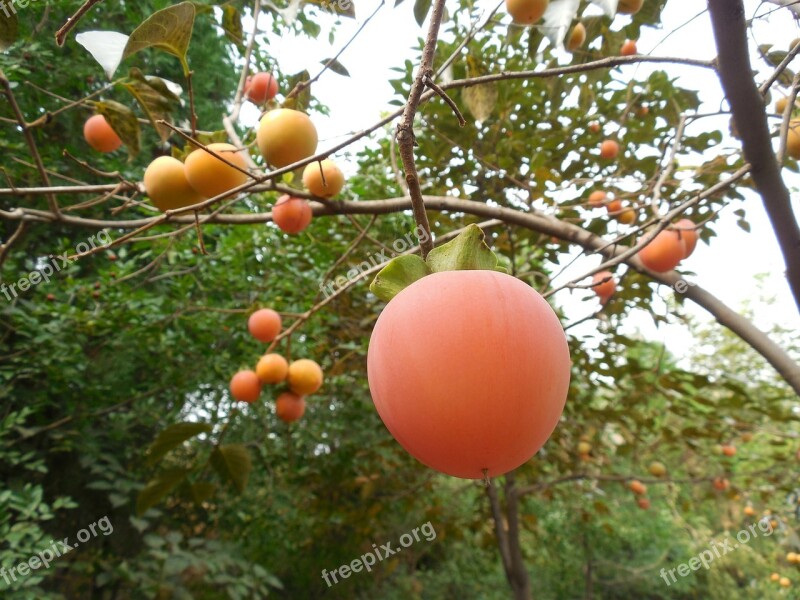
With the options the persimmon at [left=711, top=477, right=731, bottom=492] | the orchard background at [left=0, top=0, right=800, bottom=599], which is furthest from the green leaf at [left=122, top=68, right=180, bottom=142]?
the persimmon at [left=711, top=477, right=731, bottom=492]

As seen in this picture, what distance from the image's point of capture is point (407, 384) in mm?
468

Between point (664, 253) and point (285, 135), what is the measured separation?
929 millimetres

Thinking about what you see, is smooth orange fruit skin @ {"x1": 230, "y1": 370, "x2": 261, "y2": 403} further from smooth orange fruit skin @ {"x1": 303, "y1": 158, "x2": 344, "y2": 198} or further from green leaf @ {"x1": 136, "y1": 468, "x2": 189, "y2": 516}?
smooth orange fruit skin @ {"x1": 303, "y1": 158, "x2": 344, "y2": 198}

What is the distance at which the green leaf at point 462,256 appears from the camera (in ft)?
1.85

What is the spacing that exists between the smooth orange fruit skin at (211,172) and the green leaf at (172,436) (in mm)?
713

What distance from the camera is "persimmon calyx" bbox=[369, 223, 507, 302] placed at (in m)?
0.56

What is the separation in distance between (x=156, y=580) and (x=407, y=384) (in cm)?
185

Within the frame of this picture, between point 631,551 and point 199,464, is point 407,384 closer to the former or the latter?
point 199,464

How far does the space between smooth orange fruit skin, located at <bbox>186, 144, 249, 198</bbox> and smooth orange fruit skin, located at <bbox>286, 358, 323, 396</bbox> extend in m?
0.76

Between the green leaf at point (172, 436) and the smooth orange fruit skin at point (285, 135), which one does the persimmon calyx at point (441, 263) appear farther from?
the green leaf at point (172, 436)

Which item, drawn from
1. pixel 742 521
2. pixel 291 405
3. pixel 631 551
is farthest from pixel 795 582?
pixel 291 405

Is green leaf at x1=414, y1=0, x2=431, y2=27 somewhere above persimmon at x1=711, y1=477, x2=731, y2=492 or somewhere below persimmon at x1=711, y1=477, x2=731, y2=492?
above

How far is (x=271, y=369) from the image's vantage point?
1.50 metres

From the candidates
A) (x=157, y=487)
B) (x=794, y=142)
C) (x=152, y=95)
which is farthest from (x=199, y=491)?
(x=794, y=142)
